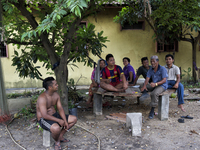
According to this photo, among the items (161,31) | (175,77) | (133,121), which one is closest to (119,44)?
(161,31)

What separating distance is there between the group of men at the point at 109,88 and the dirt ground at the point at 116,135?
1.31 ft

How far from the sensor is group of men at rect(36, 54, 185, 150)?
3.29 metres

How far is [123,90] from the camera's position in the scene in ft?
15.4

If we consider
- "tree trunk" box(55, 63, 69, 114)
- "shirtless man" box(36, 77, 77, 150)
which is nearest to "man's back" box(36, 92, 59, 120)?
"shirtless man" box(36, 77, 77, 150)

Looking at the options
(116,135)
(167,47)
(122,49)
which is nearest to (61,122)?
(116,135)

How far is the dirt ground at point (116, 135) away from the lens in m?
3.48

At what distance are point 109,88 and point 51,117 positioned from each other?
1830 millimetres

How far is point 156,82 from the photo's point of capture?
489cm

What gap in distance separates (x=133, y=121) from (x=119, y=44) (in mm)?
6032

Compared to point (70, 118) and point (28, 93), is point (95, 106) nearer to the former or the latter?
point (70, 118)

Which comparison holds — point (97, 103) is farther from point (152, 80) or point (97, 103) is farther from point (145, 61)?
point (145, 61)

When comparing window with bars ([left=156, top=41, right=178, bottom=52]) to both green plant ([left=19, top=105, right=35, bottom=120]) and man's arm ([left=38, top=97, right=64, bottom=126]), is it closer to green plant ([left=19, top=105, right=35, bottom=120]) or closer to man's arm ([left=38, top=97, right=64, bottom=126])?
green plant ([left=19, top=105, right=35, bottom=120])

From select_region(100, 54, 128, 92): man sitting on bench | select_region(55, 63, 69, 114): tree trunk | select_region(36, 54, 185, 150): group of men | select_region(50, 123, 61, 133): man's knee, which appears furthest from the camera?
select_region(100, 54, 128, 92): man sitting on bench

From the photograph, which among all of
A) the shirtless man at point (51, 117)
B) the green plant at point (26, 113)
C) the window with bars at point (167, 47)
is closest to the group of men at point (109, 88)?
the shirtless man at point (51, 117)
